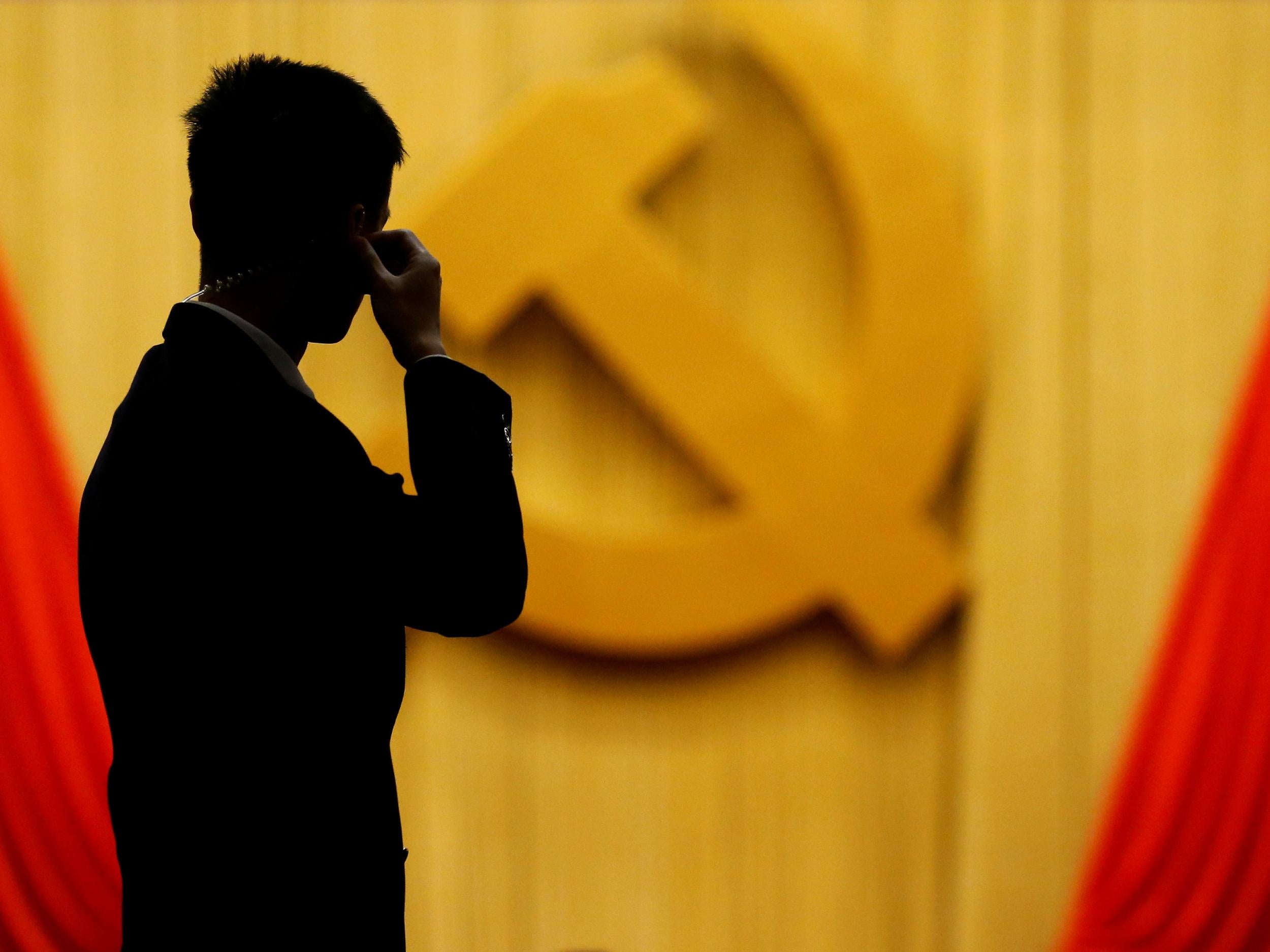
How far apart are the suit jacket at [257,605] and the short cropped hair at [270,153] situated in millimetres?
67

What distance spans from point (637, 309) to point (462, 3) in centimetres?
56

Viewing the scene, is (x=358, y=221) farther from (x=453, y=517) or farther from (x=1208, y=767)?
(x=1208, y=767)

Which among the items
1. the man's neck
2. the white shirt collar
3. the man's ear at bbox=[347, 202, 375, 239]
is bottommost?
the white shirt collar

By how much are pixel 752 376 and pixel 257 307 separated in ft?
3.67

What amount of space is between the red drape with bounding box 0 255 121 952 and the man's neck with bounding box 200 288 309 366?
1.19 metres

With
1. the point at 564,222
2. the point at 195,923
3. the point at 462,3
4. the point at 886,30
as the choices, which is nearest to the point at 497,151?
the point at 564,222

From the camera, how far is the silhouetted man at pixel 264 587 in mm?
645

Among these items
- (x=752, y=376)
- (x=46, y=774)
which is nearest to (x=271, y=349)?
(x=752, y=376)

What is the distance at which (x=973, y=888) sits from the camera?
6.01 feet

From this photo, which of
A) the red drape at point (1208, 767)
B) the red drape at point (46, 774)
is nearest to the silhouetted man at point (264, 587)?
the red drape at point (46, 774)

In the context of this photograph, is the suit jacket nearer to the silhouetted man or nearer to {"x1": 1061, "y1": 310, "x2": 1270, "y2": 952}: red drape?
the silhouetted man

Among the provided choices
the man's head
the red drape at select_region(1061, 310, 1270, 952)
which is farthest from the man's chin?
the red drape at select_region(1061, 310, 1270, 952)

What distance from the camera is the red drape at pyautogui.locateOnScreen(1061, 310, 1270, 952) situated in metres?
1.78

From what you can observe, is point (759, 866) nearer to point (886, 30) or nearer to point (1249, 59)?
point (886, 30)
